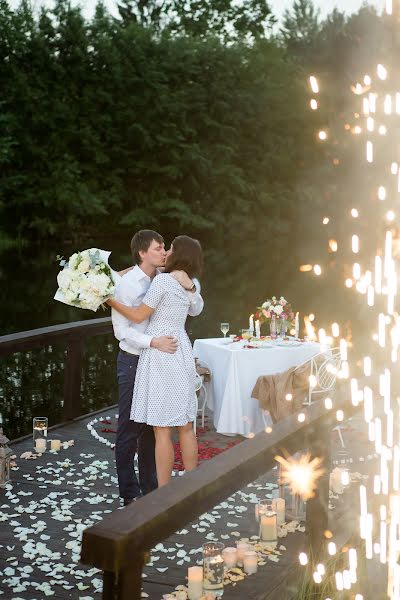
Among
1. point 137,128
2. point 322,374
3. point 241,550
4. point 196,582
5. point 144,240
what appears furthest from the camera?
point 137,128

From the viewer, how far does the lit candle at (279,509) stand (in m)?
5.46

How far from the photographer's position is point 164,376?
5.52 m

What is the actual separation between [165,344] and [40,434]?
8.52ft

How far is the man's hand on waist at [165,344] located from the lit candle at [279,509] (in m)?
1.13

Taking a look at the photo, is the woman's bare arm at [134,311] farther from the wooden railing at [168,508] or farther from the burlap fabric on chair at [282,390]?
the burlap fabric on chair at [282,390]

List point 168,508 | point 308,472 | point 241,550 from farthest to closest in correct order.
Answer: point 241,550
point 308,472
point 168,508

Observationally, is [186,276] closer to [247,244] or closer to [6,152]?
[6,152]

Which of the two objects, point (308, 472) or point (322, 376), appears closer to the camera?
point (308, 472)

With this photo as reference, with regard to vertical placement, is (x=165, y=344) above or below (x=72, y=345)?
above

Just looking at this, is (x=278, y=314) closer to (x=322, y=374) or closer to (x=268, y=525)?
(x=322, y=374)

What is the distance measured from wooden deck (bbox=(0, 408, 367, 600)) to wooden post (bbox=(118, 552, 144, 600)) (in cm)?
180

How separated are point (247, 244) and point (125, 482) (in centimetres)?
4431

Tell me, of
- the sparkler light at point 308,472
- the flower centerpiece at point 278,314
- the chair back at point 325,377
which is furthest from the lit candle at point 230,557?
the flower centerpiece at point 278,314

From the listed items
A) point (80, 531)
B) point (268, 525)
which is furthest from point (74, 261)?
point (268, 525)
